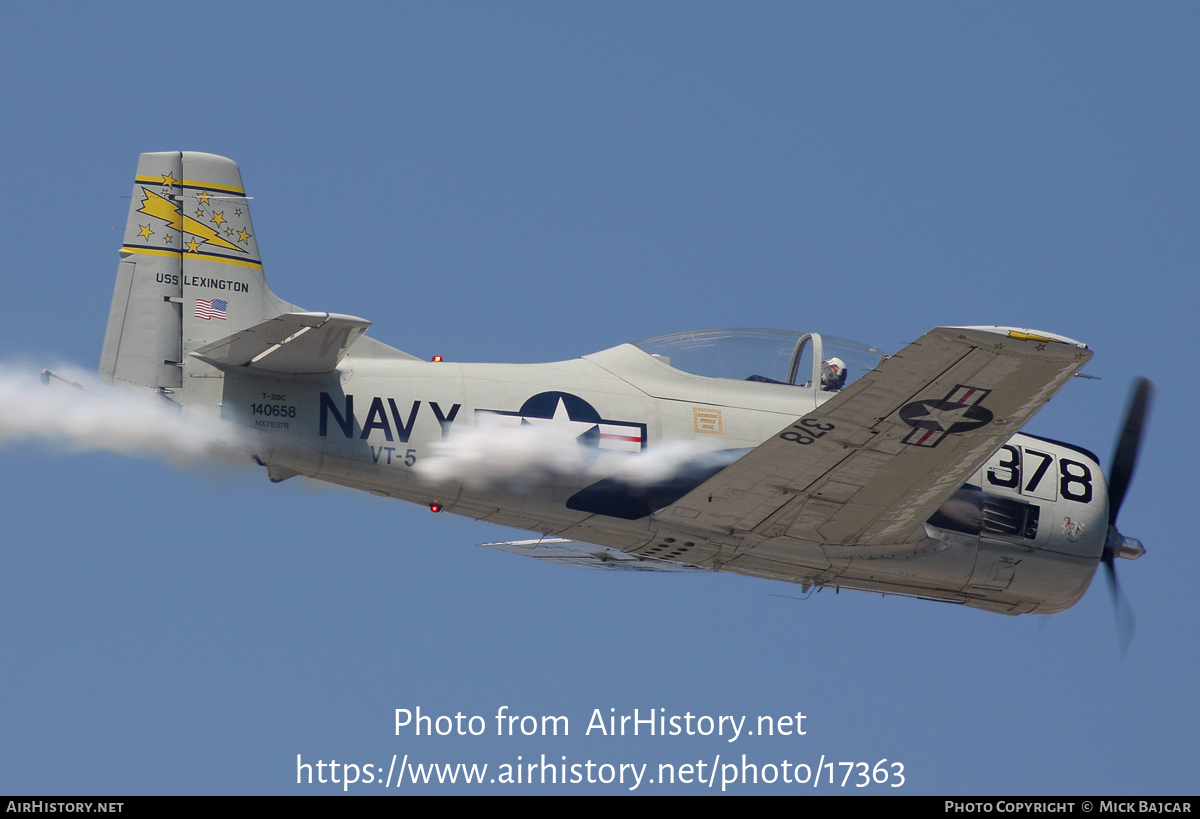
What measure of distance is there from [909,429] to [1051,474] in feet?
11.2

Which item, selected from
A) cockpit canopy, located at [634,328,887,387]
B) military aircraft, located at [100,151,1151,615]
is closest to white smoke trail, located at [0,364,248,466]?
military aircraft, located at [100,151,1151,615]

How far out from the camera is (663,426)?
36.2 ft

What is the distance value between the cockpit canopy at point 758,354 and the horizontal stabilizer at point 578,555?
3.50 m

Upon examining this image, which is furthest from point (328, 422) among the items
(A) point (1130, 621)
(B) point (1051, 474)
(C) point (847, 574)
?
(A) point (1130, 621)

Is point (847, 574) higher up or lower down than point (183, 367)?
lower down

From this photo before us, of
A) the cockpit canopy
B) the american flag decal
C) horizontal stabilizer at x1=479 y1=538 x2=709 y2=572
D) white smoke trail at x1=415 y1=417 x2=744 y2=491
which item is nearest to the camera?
white smoke trail at x1=415 y1=417 x2=744 y2=491

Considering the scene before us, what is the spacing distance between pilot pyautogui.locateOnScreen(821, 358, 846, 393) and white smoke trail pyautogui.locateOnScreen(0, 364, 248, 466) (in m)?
5.39

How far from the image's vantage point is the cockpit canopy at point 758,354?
11.5 m

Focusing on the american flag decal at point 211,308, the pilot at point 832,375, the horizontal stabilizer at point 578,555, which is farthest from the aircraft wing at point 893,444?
the american flag decal at point 211,308

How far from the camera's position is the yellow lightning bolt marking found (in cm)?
1081

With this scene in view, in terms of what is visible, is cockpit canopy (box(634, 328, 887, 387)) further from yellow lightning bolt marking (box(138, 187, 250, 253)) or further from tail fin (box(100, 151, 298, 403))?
yellow lightning bolt marking (box(138, 187, 250, 253))

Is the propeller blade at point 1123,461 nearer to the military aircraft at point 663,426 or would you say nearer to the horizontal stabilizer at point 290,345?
the military aircraft at point 663,426

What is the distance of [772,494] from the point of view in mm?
10875

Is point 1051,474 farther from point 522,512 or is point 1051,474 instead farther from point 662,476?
point 522,512
